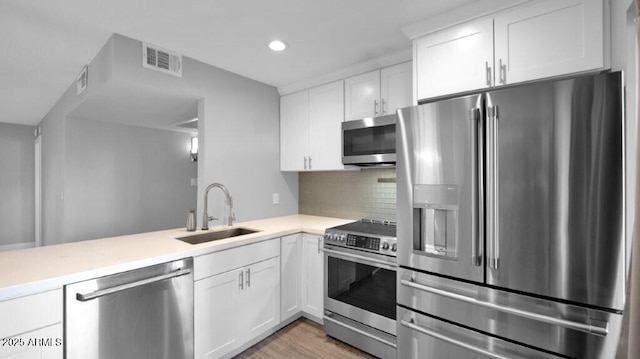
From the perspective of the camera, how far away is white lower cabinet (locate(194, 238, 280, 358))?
1.85 m

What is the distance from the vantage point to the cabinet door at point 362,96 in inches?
98.8

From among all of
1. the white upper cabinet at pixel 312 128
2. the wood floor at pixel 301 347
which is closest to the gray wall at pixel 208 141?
the white upper cabinet at pixel 312 128

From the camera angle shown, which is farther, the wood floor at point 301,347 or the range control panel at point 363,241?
the wood floor at point 301,347

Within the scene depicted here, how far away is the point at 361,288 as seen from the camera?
85.9 inches

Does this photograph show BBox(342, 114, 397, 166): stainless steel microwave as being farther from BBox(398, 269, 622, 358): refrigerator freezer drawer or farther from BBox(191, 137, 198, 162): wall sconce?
BBox(191, 137, 198, 162): wall sconce

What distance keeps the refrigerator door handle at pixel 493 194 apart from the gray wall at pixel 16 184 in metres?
7.86

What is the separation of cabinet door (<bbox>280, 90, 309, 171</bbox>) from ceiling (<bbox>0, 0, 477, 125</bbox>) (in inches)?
15.2

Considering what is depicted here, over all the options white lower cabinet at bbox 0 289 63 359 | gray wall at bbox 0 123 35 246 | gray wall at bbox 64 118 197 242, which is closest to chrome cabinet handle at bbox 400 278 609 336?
white lower cabinet at bbox 0 289 63 359

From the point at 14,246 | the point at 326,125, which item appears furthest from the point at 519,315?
the point at 14,246

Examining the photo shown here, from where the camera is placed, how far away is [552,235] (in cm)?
130

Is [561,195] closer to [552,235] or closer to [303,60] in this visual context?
[552,235]

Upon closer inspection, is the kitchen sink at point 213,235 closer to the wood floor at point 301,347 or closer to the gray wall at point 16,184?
the wood floor at point 301,347

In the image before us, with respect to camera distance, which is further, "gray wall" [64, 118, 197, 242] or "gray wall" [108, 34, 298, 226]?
"gray wall" [64, 118, 197, 242]

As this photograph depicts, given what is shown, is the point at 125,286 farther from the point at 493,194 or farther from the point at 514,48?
the point at 514,48
